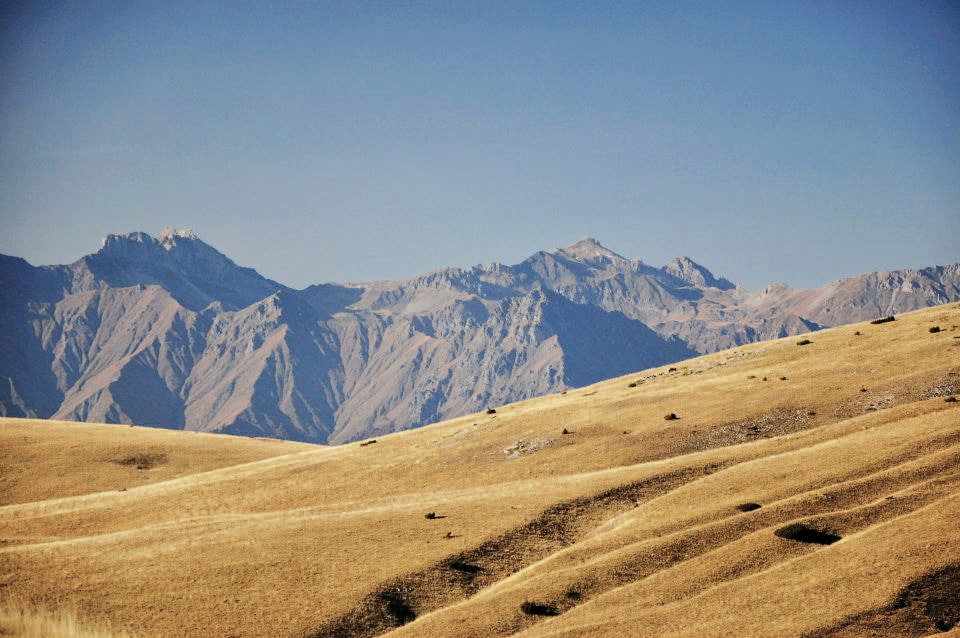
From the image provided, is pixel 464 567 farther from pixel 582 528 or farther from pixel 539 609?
pixel 582 528

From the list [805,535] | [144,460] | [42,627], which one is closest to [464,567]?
[805,535]

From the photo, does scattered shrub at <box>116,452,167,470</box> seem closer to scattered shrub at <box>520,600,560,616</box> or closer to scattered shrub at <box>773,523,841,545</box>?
scattered shrub at <box>520,600,560,616</box>

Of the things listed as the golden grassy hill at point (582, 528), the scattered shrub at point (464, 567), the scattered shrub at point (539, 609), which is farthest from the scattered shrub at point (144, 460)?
the scattered shrub at point (539, 609)

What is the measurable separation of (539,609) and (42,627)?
19.1 m

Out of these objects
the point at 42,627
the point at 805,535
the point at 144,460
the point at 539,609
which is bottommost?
the point at 539,609

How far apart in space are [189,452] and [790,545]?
73.2 m

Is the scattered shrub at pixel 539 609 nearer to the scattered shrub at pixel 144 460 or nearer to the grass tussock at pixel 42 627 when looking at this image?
the grass tussock at pixel 42 627

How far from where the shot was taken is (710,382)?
73.9m

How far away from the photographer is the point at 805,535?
35.4m

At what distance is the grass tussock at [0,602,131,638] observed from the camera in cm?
2555

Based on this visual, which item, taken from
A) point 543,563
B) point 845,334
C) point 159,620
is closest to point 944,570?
point 543,563

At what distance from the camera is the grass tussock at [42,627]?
25547 millimetres

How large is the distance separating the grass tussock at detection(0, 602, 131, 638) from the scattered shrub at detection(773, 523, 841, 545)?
28603 millimetres

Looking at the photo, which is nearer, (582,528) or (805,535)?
(805,535)
